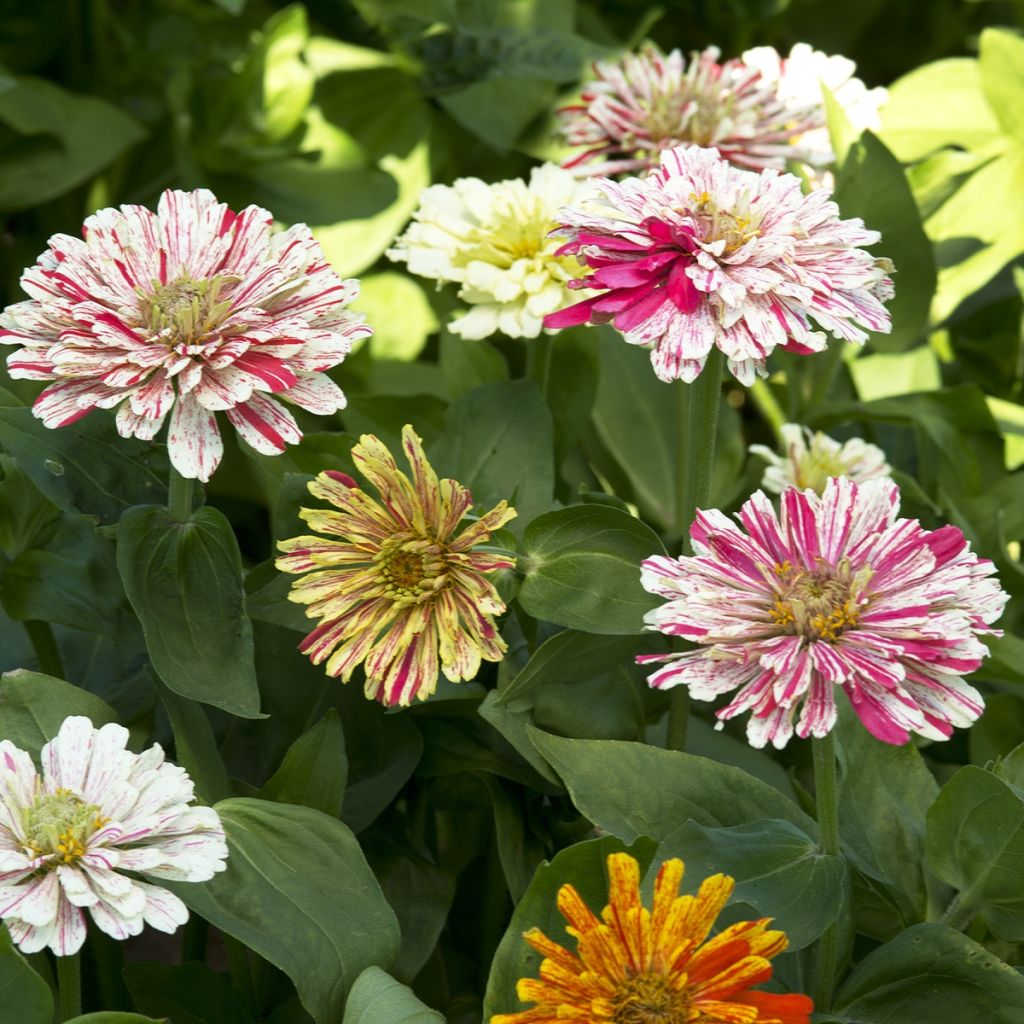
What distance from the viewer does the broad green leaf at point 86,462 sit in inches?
21.7

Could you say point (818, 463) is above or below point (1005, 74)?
below

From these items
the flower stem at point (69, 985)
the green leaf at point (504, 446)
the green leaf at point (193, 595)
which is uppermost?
the green leaf at point (504, 446)

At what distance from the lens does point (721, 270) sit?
48 centimetres

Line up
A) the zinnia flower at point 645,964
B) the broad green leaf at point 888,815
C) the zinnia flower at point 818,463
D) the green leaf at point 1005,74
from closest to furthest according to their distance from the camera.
→ 1. the zinnia flower at point 645,964
2. the broad green leaf at point 888,815
3. the zinnia flower at point 818,463
4. the green leaf at point 1005,74

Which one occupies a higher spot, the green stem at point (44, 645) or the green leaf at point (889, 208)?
the green leaf at point (889, 208)

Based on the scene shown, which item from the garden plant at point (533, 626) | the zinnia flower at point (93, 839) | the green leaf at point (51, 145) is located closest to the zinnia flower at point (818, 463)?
the garden plant at point (533, 626)

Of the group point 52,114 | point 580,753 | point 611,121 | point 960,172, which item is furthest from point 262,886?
point 52,114

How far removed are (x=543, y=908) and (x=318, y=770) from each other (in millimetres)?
102

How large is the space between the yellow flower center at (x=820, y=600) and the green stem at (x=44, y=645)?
0.99 feet

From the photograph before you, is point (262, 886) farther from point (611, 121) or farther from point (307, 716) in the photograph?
point (611, 121)

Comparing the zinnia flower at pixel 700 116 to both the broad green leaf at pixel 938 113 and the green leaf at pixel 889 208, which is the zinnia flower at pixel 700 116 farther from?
the broad green leaf at pixel 938 113

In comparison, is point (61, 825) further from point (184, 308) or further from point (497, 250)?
point (497, 250)

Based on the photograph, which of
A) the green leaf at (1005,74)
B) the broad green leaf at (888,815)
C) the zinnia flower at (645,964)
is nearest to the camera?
the zinnia flower at (645,964)

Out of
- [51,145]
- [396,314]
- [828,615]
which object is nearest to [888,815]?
[828,615]
